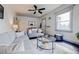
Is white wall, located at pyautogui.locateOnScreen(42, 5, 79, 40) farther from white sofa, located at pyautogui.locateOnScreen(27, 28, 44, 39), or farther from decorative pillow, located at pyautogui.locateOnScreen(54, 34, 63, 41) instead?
white sofa, located at pyautogui.locateOnScreen(27, 28, 44, 39)

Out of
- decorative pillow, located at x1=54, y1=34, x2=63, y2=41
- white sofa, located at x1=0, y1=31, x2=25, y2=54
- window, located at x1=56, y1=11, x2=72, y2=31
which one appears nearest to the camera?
white sofa, located at x1=0, y1=31, x2=25, y2=54

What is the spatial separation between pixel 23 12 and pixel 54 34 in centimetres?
137

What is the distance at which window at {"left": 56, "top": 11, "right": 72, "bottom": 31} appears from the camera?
279 cm

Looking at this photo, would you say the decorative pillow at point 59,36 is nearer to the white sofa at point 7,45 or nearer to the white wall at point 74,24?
the white wall at point 74,24

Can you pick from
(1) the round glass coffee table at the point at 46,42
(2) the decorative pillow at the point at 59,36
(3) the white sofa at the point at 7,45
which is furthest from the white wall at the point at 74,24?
(3) the white sofa at the point at 7,45

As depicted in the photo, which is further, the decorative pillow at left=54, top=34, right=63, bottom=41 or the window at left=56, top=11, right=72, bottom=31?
the decorative pillow at left=54, top=34, right=63, bottom=41

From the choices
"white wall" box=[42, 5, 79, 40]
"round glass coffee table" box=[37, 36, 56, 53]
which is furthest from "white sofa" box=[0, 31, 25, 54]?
"white wall" box=[42, 5, 79, 40]

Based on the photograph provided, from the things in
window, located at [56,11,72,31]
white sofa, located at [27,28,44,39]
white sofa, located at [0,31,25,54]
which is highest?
window, located at [56,11,72,31]

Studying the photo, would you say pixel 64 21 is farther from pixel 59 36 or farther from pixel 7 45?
pixel 7 45

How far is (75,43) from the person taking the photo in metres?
2.93

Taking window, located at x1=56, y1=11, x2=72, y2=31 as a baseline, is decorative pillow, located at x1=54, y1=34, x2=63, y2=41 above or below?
below

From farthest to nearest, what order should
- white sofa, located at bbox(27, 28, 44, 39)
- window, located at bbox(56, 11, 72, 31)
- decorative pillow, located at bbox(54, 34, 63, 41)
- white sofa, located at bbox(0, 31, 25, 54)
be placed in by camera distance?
white sofa, located at bbox(27, 28, 44, 39) < decorative pillow, located at bbox(54, 34, 63, 41) < window, located at bbox(56, 11, 72, 31) < white sofa, located at bbox(0, 31, 25, 54)

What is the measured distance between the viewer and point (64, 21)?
276cm
